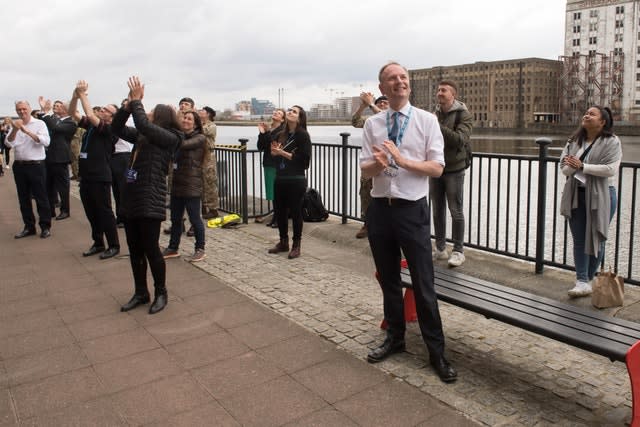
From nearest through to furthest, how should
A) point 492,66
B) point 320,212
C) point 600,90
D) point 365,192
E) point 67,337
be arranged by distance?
point 67,337 → point 365,192 → point 320,212 → point 492,66 → point 600,90

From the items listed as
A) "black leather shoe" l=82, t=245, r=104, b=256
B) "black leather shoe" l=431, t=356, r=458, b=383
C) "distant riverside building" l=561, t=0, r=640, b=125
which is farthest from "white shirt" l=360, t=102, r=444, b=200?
"distant riverside building" l=561, t=0, r=640, b=125

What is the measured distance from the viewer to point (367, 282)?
6.08 metres

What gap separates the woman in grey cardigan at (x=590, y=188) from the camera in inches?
199

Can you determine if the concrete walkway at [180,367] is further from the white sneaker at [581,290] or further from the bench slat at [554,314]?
the white sneaker at [581,290]

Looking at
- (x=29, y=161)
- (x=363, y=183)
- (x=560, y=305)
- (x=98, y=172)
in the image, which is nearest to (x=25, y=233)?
(x=29, y=161)

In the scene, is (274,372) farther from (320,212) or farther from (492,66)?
(492,66)

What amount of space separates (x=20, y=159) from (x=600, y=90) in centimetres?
12021

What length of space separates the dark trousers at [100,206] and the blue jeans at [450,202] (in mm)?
3941

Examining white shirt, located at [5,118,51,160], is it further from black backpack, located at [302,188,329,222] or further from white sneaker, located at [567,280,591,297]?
white sneaker, located at [567,280,591,297]

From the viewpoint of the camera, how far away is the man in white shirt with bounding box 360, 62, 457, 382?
12.1 feet

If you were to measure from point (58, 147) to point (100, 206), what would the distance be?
3184mm

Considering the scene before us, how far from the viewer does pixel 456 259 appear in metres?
6.38

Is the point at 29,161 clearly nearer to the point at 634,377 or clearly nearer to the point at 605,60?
the point at 634,377

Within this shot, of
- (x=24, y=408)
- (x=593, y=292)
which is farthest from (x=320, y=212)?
(x=24, y=408)
